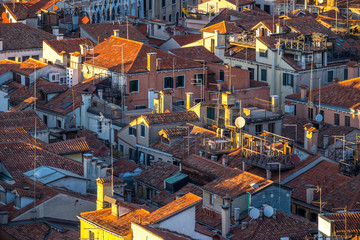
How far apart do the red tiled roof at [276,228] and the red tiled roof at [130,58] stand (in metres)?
25.7

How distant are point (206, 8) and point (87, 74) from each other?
26156 millimetres

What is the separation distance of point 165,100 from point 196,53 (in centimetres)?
1280

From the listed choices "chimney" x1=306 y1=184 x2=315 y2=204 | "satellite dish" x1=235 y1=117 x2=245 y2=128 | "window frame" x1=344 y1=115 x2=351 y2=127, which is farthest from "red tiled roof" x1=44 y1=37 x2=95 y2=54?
"chimney" x1=306 y1=184 x2=315 y2=204

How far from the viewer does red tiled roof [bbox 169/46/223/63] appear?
259 feet

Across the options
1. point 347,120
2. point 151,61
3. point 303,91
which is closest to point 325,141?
point 347,120

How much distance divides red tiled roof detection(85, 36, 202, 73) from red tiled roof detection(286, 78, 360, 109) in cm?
646

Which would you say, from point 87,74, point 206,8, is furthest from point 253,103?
point 206,8

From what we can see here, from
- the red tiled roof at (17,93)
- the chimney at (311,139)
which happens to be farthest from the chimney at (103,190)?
the red tiled roof at (17,93)

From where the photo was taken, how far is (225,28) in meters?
86.4

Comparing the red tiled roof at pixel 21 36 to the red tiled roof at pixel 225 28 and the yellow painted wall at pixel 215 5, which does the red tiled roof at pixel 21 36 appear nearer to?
the red tiled roof at pixel 225 28

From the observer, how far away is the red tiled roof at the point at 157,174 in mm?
56375

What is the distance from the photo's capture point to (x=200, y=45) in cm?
8325

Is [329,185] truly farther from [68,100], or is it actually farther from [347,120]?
[68,100]

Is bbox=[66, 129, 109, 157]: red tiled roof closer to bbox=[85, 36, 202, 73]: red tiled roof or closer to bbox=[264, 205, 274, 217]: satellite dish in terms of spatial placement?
bbox=[85, 36, 202, 73]: red tiled roof
